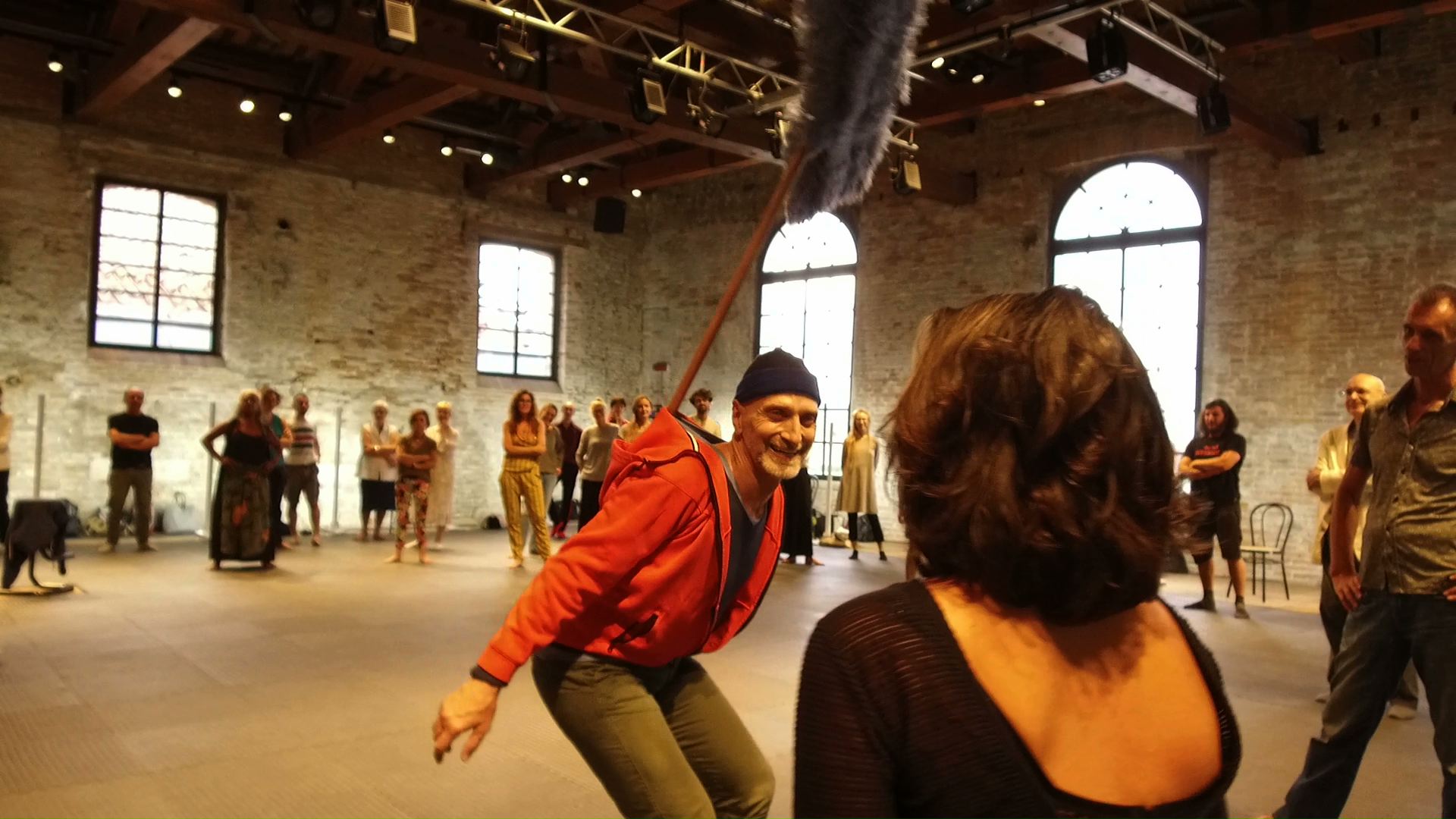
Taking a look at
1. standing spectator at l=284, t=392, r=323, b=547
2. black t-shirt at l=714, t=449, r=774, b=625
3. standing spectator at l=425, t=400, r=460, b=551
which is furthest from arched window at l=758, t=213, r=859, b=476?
black t-shirt at l=714, t=449, r=774, b=625

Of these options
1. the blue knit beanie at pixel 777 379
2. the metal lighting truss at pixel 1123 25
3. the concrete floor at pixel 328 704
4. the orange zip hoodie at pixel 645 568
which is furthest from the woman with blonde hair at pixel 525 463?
the orange zip hoodie at pixel 645 568

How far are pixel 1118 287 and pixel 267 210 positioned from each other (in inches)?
377

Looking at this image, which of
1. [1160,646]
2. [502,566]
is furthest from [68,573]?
[1160,646]

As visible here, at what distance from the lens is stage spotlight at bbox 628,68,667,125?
9.20 metres

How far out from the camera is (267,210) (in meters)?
12.6

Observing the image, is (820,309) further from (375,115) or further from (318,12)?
(318,12)

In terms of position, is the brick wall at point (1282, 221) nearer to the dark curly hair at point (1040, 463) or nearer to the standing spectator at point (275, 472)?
the standing spectator at point (275, 472)

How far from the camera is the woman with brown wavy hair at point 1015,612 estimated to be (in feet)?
2.95

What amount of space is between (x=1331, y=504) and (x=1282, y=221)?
6.86 metres

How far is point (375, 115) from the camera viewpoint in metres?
11.4

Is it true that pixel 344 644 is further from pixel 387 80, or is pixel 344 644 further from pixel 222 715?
pixel 387 80

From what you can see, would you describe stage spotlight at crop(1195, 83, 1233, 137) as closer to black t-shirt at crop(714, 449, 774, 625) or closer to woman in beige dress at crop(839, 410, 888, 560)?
woman in beige dress at crop(839, 410, 888, 560)

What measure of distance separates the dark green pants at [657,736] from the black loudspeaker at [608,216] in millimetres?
13657

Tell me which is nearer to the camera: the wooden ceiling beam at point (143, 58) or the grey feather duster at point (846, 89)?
the grey feather duster at point (846, 89)
